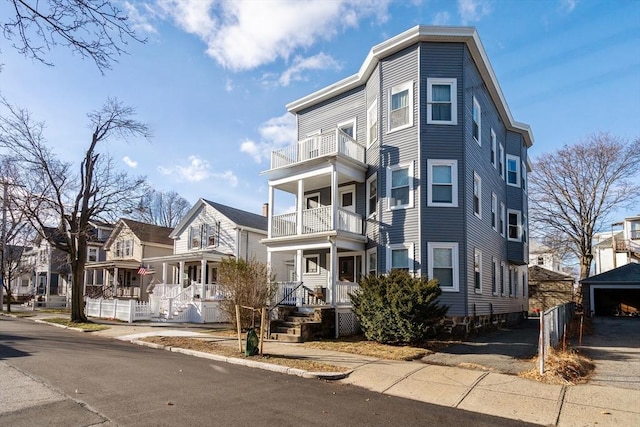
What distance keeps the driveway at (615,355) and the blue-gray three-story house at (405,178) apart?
13.0 feet

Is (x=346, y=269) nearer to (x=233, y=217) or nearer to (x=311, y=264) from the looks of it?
(x=311, y=264)

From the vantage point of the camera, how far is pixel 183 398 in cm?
724

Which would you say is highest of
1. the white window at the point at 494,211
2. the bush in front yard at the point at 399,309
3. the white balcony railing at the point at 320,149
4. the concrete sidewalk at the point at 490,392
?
the white balcony railing at the point at 320,149

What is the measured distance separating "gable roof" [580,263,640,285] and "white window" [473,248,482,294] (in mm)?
18082

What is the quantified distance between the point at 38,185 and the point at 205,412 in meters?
21.7

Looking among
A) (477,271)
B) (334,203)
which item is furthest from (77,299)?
(477,271)

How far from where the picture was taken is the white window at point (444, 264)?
16016 mm

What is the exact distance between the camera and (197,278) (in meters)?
30.4

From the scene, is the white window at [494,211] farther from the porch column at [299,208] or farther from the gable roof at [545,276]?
the gable roof at [545,276]

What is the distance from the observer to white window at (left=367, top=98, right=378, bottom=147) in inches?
726

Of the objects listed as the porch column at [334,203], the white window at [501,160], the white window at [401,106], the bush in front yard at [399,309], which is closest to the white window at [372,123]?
the white window at [401,106]

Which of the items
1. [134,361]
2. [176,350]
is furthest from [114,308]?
[134,361]

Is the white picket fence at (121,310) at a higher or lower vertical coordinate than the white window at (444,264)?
lower

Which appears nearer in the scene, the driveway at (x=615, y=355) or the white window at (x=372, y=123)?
the driveway at (x=615, y=355)
